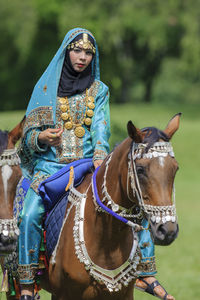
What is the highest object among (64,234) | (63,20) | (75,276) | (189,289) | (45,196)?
(63,20)

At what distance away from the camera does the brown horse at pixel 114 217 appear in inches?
157

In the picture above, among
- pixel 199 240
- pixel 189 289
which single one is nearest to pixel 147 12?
pixel 199 240

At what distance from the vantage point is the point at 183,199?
19.5m

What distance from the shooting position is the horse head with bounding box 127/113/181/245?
3.88 m

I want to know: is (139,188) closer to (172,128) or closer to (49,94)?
(172,128)

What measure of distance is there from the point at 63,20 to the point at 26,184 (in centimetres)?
3639

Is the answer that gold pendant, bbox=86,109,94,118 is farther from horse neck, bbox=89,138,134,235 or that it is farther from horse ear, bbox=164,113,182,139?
horse ear, bbox=164,113,182,139

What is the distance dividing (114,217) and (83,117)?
1.12m

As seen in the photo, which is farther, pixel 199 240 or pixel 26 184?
A: pixel 199 240

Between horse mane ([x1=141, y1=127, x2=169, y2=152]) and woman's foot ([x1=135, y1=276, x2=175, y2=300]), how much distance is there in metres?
1.42

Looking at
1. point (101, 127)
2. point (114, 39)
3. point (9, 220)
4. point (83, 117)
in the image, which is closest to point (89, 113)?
point (83, 117)

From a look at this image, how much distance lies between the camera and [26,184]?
17.3 feet

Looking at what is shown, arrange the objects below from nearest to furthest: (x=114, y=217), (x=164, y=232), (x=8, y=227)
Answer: (x=164, y=232) < (x=8, y=227) < (x=114, y=217)

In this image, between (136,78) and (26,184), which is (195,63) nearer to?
(136,78)
